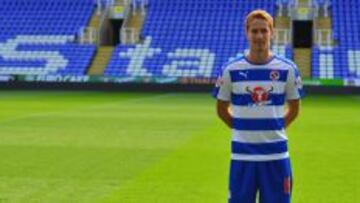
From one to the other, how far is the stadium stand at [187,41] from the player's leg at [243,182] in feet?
106

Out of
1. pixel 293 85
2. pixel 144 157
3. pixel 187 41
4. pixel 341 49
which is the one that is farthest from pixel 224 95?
pixel 187 41

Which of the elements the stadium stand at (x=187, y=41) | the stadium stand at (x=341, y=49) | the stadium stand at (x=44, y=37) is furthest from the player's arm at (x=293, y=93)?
the stadium stand at (x=44, y=37)

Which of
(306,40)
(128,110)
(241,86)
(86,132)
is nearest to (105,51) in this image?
(306,40)

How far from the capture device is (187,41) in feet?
138

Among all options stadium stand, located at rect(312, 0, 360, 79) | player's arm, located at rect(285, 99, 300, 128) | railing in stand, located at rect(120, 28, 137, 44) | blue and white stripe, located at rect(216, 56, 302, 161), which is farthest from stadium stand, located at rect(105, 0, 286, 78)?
blue and white stripe, located at rect(216, 56, 302, 161)

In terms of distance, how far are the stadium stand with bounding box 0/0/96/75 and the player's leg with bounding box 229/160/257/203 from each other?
3408cm

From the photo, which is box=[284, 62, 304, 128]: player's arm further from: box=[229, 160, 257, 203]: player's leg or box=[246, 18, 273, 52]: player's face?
box=[229, 160, 257, 203]: player's leg

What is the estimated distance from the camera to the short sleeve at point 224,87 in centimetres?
553

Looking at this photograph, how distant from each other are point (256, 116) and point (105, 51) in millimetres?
36678

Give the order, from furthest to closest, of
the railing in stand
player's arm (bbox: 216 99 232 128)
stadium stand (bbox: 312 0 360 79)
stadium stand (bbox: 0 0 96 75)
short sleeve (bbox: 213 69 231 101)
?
the railing in stand
stadium stand (bbox: 0 0 96 75)
stadium stand (bbox: 312 0 360 79)
player's arm (bbox: 216 99 232 128)
short sleeve (bbox: 213 69 231 101)

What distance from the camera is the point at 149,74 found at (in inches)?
1526

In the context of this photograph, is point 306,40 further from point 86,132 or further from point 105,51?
point 86,132

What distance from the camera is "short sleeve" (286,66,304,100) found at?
5.54 meters

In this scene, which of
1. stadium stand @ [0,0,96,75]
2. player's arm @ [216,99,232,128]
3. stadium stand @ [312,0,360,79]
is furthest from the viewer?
stadium stand @ [0,0,96,75]
